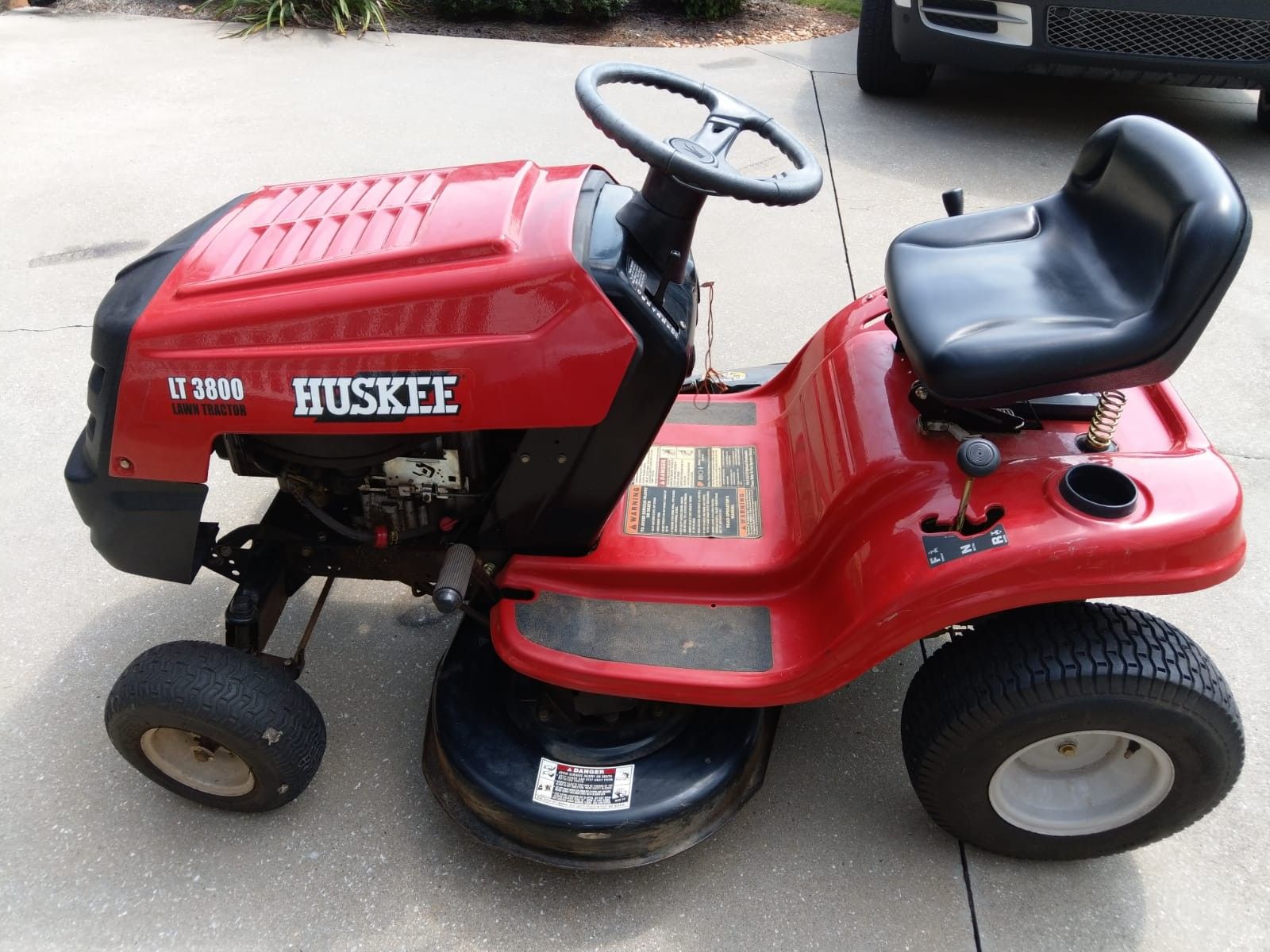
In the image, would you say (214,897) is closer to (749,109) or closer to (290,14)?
(749,109)

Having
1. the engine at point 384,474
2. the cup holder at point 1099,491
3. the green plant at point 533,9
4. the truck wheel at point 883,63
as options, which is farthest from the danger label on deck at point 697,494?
the green plant at point 533,9

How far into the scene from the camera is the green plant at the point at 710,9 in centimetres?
677

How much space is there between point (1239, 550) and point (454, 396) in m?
1.34

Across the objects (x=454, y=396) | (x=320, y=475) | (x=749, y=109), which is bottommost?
(x=320, y=475)

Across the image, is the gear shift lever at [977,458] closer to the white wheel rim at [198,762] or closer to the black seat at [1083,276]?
the black seat at [1083,276]

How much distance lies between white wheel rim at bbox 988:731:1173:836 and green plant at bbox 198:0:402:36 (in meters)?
6.13

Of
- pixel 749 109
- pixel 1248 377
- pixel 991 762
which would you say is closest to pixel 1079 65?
pixel 1248 377

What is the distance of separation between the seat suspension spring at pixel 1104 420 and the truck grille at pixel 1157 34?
Answer: 3.58m

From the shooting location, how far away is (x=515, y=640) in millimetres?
1925

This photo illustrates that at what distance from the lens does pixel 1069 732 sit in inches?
68.6

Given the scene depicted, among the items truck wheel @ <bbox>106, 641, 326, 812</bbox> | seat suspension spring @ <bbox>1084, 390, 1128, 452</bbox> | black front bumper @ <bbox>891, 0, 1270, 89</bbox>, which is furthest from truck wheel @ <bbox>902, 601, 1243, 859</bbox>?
black front bumper @ <bbox>891, 0, 1270, 89</bbox>

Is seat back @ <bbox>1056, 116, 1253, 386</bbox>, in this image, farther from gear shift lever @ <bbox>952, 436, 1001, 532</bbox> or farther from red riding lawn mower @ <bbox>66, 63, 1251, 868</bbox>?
gear shift lever @ <bbox>952, 436, 1001, 532</bbox>

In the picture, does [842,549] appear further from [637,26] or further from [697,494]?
[637,26]

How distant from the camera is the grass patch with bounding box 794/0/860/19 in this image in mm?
7195
